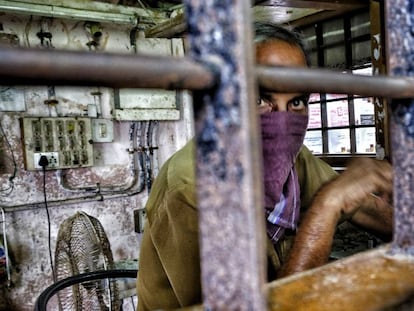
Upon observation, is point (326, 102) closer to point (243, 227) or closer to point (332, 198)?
point (332, 198)

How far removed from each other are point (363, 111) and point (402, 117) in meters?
4.10

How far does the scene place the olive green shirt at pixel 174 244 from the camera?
117 cm

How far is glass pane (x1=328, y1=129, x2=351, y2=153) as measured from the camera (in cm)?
479

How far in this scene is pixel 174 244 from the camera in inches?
47.1

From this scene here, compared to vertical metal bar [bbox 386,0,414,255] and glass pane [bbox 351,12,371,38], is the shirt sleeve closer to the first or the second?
vertical metal bar [bbox 386,0,414,255]

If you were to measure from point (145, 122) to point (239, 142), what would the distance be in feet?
13.0

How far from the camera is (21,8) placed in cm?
341

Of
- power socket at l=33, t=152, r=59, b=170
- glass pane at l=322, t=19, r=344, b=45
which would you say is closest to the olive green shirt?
power socket at l=33, t=152, r=59, b=170

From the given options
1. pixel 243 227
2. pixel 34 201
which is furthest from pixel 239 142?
pixel 34 201

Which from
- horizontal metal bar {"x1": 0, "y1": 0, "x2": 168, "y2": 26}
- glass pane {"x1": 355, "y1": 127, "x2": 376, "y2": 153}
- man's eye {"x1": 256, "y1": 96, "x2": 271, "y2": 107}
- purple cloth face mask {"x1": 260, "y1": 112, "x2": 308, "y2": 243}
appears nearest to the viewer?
purple cloth face mask {"x1": 260, "y1": 112, "x2": 308, "y2": 243}

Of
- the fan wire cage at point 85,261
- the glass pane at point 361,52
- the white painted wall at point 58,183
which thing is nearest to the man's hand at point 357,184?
the fan wire cage at point 85,261

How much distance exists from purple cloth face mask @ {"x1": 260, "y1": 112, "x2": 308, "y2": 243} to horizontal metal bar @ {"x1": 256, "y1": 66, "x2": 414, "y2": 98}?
1.61 ft

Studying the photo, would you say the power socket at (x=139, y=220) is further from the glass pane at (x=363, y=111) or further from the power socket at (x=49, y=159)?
the glass pane at (x=363, y=111)

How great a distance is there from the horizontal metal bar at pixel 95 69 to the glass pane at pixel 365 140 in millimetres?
4382
